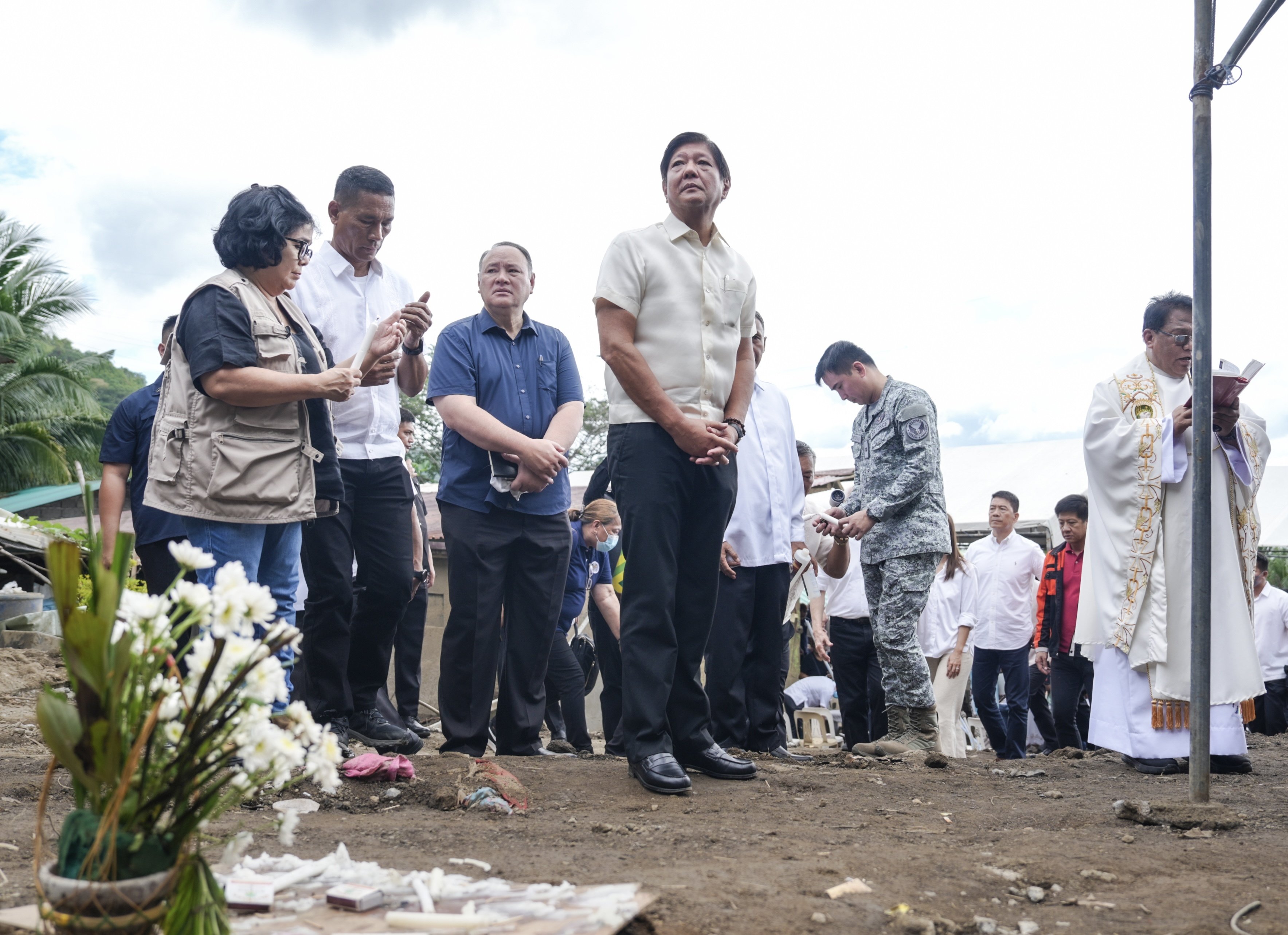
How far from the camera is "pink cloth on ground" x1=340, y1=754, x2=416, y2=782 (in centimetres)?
339

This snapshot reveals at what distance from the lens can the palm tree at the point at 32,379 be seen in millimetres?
22266

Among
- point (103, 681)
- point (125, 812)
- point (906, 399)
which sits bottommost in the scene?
point (125, 812)

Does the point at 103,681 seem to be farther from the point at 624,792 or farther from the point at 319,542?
the point at 319,542

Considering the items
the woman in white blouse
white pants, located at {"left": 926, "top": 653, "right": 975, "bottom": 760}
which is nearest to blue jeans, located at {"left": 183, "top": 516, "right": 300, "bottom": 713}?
the woman in white blouse

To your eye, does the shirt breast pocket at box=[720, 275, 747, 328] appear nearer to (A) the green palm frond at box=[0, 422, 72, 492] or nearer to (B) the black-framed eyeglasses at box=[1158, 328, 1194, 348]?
(B) the black-framed eyeglasses at box=[1158, 328, 1194, 348]

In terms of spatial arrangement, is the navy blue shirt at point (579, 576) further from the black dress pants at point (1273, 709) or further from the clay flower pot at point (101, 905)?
the black dress pants at point (1273, 709)

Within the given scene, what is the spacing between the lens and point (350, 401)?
4113mm

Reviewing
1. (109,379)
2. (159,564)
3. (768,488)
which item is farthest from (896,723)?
(109,379)

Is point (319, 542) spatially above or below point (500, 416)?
below

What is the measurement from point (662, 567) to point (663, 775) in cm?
67

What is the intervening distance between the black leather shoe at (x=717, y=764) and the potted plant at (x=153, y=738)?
232 centimetres

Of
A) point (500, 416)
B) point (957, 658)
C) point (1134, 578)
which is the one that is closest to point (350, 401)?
point (500, 416)

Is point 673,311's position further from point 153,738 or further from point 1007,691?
point 1007,691

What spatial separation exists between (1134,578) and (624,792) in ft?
9.05
